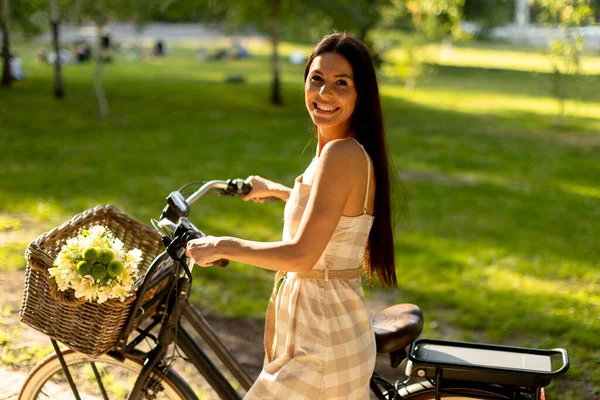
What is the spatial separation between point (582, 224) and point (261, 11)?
36.9 feet

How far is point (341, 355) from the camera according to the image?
8.04 feet

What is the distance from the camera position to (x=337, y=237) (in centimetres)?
243

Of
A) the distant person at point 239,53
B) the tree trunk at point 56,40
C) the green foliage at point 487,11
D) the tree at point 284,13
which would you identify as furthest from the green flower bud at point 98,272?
the green foliage at point 487,11

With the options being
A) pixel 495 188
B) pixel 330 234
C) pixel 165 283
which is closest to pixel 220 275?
pixel 165 283

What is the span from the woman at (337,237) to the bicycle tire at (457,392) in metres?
0.24

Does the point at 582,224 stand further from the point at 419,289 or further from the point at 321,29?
the point at 321,29

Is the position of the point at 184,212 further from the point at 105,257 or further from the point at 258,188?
the point at 258,188

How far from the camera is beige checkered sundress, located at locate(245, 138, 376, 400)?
7.99 feet

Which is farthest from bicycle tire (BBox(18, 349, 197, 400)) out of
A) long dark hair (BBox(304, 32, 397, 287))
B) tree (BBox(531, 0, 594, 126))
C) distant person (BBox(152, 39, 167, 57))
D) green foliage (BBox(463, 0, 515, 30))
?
green foliage (BBox(463, 0, 515, 30))

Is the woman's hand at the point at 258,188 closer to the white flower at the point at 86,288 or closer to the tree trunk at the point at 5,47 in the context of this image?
the white flower at the point at 86,288

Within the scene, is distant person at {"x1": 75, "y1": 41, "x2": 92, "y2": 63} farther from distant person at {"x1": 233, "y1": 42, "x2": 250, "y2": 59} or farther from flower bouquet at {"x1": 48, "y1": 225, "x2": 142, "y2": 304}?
flower bouquet at {"x1": 48, "y1": 225, "x2": 142, "y2": 304}

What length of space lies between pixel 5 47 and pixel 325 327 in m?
16.9

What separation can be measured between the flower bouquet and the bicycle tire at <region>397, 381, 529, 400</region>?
3.40ft

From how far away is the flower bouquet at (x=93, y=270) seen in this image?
2.44m
